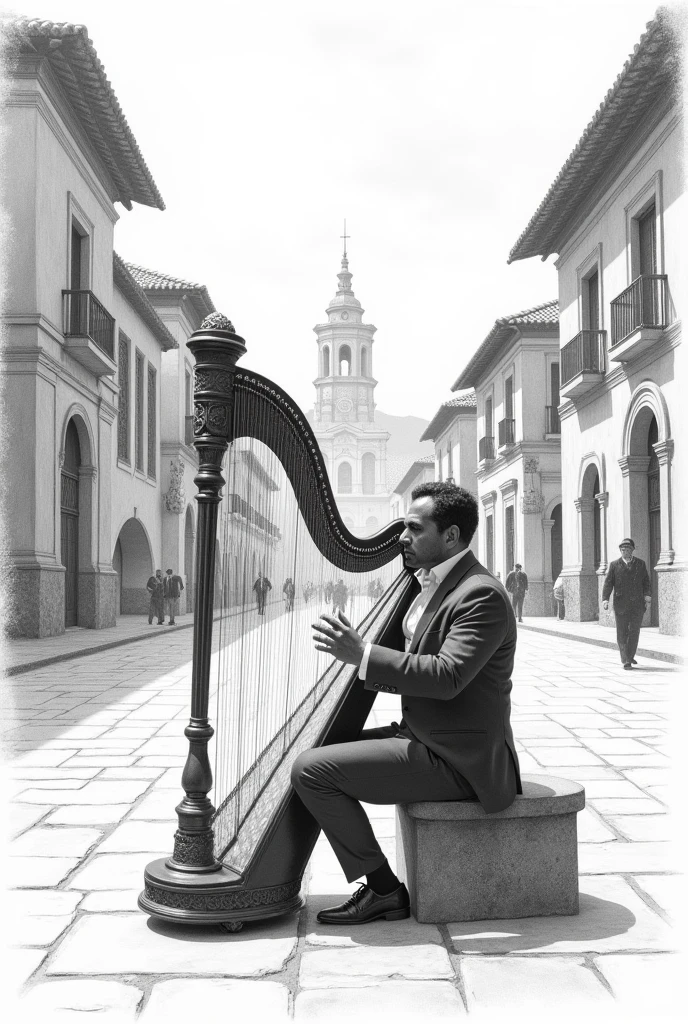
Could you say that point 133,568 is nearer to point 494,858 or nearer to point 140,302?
point 140,302

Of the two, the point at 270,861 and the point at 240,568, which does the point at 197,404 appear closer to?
the point at 240,568

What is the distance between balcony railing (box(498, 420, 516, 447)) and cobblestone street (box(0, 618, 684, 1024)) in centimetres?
2388

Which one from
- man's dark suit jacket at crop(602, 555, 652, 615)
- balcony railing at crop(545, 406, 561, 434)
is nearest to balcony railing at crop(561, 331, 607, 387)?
man's dark suit jacket at crop(602, 555, 652, 615)

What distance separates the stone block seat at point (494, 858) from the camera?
3.35 metres

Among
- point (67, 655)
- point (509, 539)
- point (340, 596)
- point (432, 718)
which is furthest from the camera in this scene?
point (509, 539)

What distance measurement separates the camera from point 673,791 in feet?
18.0

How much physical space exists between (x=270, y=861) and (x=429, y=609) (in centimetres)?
90

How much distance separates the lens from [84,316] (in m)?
17.2

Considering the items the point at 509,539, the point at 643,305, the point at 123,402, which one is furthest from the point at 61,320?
the point at 509,539

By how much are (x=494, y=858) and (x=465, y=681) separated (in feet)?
2.08

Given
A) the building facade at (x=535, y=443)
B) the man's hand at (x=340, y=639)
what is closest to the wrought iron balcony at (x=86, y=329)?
the building facade at (x=535, y=443)

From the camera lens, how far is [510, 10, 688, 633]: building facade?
15.4m

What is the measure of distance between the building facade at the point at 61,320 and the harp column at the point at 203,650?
1204 centimetres

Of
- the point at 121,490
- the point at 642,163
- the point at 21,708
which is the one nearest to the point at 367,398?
the point at 121,490
